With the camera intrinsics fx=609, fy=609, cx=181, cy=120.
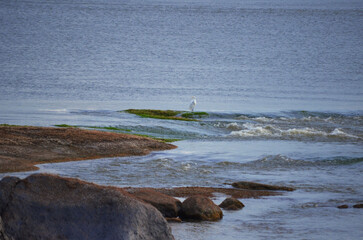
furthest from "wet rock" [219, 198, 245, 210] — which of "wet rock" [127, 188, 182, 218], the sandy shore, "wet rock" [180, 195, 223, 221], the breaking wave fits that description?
the sandy shore

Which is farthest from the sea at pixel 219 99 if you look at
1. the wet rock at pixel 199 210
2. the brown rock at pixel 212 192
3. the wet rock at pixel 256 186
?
the brown rock at pixel 212 192

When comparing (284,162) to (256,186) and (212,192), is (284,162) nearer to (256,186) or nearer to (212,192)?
(256,186)

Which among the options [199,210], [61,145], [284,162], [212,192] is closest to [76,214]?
[199,210]

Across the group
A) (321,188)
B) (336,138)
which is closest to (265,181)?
(321,188)

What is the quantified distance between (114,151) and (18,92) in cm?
3055

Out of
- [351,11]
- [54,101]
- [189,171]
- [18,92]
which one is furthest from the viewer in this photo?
[351,11]

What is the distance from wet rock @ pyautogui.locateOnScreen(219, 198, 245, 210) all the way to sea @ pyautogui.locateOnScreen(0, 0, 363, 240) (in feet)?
0.86

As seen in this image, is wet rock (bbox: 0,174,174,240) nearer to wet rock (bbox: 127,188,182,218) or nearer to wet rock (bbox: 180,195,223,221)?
wet rock (bbox: 127,188,182,218)

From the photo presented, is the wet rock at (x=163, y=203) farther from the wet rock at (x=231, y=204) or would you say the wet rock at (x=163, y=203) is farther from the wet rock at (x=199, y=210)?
the wet rock at (x=231, y=204)

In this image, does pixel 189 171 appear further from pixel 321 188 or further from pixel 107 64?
pixel 107 64

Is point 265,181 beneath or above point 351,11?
beneath

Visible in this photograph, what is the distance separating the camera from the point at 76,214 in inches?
451

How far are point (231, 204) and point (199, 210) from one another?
5.81 feet

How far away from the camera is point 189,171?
23812 mm
